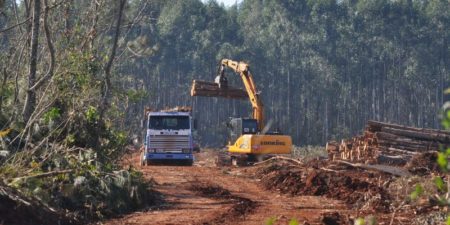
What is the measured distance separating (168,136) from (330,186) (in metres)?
11.8

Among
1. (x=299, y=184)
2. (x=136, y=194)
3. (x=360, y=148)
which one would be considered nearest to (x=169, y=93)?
(x=360, y=148)

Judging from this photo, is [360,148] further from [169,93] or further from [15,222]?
[169,93]

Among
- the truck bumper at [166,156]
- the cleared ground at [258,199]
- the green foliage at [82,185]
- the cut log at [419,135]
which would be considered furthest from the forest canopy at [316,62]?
the green foliage at [82,185]

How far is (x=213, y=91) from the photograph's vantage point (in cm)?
3362

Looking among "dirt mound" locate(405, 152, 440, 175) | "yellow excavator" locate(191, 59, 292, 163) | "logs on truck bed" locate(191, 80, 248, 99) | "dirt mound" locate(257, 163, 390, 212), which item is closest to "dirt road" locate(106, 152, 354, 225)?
"dirt mound" locate(257, 163, 390, 212)

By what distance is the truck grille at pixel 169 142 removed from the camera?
103ft

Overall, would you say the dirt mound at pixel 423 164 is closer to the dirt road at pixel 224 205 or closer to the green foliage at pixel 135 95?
the dirt road at pixel 224 205

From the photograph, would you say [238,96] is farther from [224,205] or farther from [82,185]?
[82,185]

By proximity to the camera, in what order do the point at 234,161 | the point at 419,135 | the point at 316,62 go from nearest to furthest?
the point at 419,135
the point at 234,161
the point at 316,62

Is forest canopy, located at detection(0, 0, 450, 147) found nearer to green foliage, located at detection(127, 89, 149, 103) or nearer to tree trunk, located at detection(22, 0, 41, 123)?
green foliage, located at detection(127, 89, 149, 103)

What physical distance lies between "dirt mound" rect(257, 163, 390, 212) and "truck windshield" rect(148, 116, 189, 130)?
7.01 metres

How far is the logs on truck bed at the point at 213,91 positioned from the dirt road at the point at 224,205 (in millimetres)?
8245

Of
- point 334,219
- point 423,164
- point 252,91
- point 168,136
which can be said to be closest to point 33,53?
point 334,219

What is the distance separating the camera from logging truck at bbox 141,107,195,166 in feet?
103
